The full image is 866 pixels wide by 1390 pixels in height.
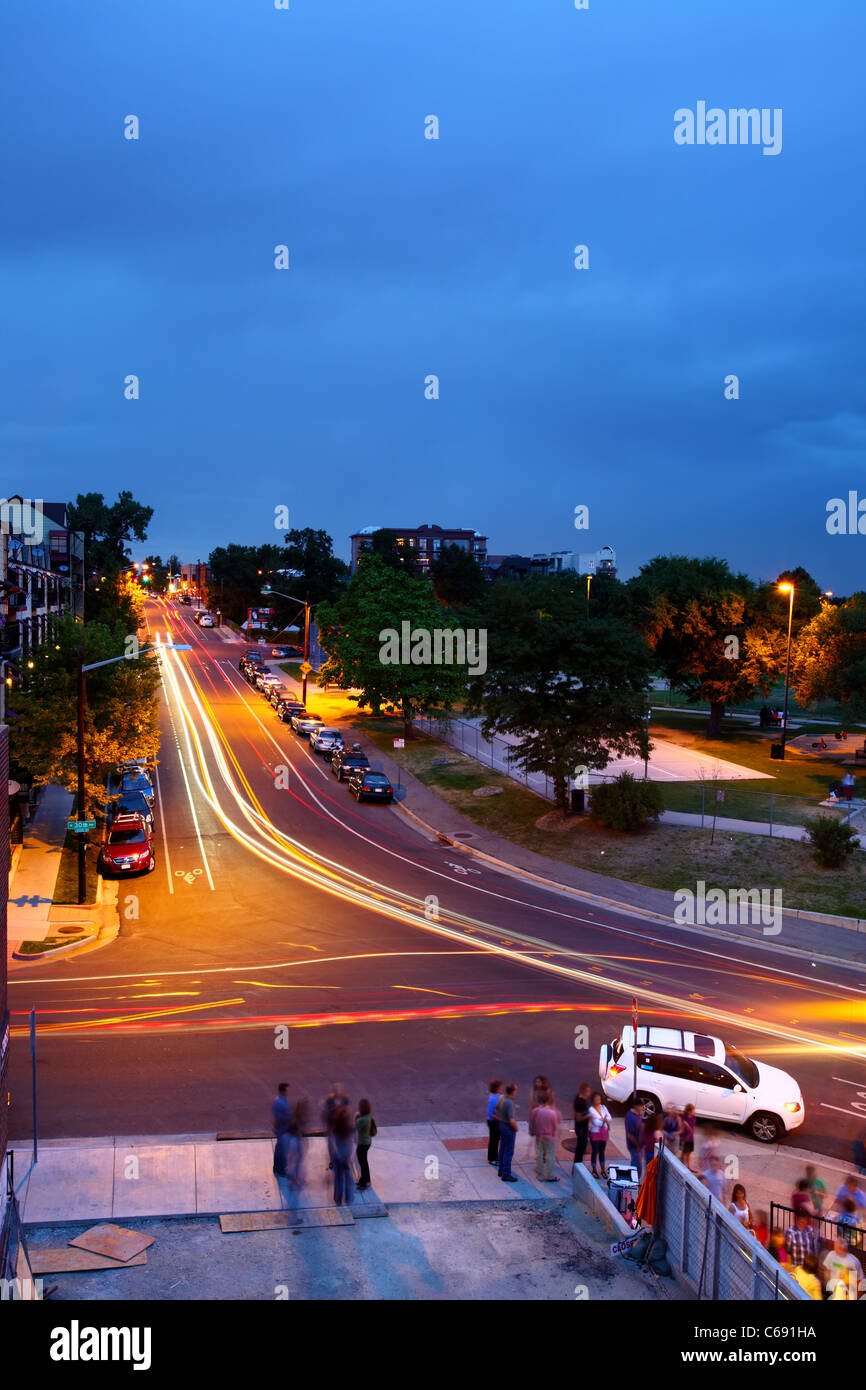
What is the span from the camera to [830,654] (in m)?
45.8

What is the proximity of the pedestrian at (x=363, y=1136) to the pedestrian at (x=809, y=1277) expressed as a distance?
5057 mm

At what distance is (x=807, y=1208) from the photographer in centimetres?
1109

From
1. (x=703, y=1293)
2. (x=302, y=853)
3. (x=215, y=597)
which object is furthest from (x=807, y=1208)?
(x=215, y=597)

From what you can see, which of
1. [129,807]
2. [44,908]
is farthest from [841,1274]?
[129,807]

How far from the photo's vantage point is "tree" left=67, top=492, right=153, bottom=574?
97562 millimetres

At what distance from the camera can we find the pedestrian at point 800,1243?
405 inches

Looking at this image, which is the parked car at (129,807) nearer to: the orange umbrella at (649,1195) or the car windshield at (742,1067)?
the car windshield at (742,1067)

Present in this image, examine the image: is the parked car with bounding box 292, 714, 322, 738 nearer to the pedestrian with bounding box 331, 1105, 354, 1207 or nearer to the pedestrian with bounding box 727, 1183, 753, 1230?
the pedestrian with bounding box 331, 1105, 354, 1207

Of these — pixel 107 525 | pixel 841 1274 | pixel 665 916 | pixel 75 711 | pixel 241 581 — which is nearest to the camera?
pixel 841 1274

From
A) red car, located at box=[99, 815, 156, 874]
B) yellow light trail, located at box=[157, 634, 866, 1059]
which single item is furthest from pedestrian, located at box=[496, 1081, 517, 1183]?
red car, located at box=[99, 815, 156, 874]

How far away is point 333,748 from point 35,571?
818 inches

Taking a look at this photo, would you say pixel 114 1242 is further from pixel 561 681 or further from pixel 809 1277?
pixel 561 681

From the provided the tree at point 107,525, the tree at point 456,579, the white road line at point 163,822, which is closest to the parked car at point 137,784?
the white road line at point 163,822

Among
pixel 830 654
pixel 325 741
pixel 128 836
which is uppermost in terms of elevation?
pixel 830 654
